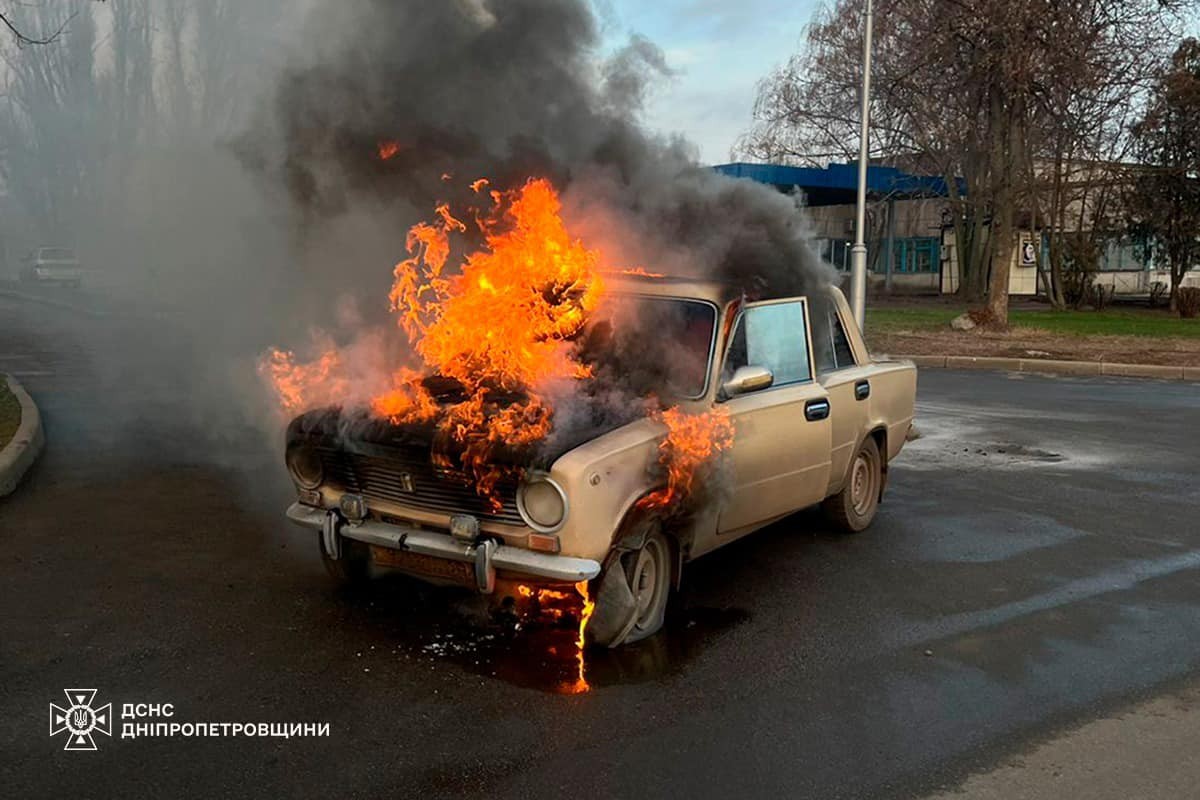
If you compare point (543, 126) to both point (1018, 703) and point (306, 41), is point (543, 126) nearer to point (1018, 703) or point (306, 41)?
point (306, 41)

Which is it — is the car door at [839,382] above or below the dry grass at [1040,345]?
above

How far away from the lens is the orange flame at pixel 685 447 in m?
4.40

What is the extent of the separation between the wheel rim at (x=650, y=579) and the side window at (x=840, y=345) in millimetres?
2164

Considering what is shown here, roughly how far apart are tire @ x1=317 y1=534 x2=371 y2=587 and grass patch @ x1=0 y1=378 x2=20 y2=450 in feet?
14.0

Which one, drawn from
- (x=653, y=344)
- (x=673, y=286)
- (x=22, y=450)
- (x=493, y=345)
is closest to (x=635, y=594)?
(x=653, y=344)

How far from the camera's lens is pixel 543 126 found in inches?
232

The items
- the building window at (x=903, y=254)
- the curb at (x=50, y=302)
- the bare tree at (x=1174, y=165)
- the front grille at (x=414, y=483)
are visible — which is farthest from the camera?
the building window at (x=903, y=254)

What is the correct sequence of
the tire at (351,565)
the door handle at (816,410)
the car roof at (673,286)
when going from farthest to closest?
A: the door handle at (816,410) < the car roof at (673,286) < the tire at (351,565)

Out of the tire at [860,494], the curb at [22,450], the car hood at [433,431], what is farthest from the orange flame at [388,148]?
the curb at [22,450]

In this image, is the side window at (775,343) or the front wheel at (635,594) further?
the side window at (775,343)

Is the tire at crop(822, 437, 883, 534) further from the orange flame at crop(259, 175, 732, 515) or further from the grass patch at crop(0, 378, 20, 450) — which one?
the grass patch at crop(0, 378, 20, 450)

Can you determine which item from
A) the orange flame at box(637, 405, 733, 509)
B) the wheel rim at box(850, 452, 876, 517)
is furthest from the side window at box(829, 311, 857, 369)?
the orange flame at box(637, 405, 733, 509)

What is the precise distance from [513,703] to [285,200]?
485 centimetres

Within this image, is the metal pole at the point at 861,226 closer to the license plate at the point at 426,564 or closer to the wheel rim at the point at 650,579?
the wheel rim at the point at 650,579
